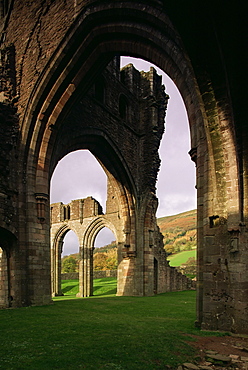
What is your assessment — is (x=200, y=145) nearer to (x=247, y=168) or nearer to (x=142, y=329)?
(x=247, y=168)

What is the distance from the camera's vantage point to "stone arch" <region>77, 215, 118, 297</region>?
67.5 ft

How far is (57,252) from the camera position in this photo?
23812mm

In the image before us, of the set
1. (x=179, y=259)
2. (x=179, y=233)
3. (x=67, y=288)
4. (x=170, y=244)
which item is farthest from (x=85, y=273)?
(x=179, y=233)

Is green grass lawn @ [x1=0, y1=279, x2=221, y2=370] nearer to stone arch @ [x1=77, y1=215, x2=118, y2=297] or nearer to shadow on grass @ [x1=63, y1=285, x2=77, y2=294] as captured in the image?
stone arch @ [x1=77, y1=215, x2=118, y2=297]

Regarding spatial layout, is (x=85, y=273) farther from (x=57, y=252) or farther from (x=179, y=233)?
(x=179, y=233)

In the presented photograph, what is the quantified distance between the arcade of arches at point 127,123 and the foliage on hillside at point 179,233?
34.6 meters

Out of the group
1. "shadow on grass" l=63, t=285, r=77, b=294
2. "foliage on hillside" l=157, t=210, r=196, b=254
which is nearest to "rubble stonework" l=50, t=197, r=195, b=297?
"shadow on grass" l=63, t=285, r=77, b=294

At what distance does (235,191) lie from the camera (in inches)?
231

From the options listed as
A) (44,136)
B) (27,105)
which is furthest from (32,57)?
(44,136)

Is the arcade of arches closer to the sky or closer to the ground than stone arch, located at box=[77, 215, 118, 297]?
closer to the sky

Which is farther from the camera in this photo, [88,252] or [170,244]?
[170,244]

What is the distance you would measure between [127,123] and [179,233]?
55631 millimetres

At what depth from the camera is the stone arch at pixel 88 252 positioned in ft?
67.5

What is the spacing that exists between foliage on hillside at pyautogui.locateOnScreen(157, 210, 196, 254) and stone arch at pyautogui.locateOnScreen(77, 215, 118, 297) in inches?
1183
